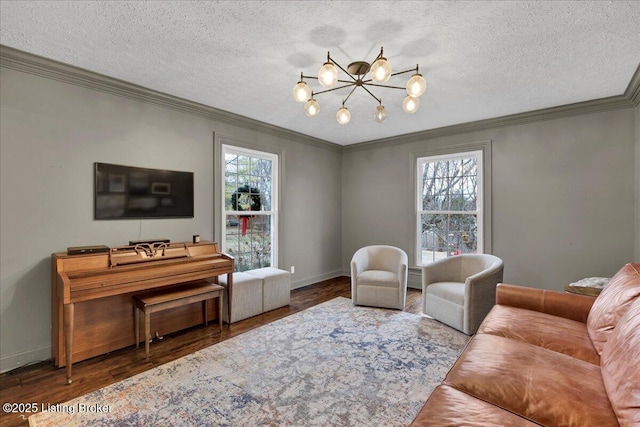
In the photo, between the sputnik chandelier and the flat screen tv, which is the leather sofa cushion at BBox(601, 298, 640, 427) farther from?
the flat screen tv

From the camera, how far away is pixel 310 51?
241 cm

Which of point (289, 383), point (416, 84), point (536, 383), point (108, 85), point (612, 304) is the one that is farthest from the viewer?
point (108, 85)

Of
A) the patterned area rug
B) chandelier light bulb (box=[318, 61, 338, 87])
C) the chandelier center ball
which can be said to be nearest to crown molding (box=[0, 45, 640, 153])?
the chandelier center ball

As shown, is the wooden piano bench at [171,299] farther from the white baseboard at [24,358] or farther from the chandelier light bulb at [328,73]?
the chandelier light bulb at [328,73]

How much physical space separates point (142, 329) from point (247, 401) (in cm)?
154

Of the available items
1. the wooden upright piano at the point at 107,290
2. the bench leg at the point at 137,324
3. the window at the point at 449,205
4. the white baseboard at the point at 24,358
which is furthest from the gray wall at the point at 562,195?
the white baseboard at the point at 24,358

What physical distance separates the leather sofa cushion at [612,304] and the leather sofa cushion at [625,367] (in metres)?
0.16

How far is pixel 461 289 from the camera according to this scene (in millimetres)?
3262

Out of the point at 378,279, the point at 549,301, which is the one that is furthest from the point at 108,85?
the point at 549,301

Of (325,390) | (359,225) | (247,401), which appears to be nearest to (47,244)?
(247,401)

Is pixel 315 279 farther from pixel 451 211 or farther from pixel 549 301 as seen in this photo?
pixel 549 301

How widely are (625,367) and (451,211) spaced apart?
3.54m

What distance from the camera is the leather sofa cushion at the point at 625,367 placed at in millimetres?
1128

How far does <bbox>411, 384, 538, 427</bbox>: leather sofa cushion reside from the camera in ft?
3.80
